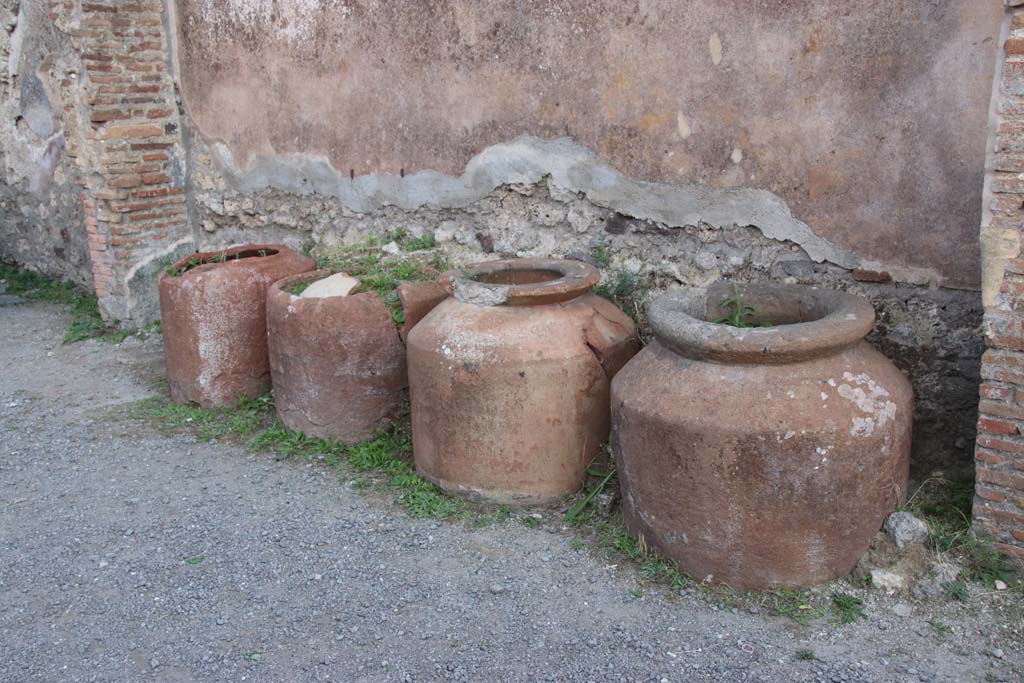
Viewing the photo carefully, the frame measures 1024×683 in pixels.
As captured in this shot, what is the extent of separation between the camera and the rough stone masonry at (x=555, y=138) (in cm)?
364

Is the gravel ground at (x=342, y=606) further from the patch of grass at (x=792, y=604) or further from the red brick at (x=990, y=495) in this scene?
the red brick at (x=990, y=495)

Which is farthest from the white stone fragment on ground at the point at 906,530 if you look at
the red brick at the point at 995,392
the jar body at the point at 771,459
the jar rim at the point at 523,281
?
the jar rim at the point at 523,281

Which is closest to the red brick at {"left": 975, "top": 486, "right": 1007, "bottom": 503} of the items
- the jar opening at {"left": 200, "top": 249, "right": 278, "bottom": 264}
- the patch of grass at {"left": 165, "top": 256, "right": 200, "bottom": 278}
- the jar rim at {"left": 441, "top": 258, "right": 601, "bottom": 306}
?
the jar rim at {"left": 441, "top": 258, "right": 601, "bottom": 306}

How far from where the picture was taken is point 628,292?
178 inches

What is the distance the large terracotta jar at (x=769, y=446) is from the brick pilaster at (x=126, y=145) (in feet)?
13.5

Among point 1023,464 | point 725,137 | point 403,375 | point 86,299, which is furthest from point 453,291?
point 86,299

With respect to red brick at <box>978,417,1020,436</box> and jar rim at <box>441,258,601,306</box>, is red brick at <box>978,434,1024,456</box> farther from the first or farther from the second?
jar rim at <box>441,258,601,306</box>

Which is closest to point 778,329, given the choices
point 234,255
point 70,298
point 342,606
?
point 342,606

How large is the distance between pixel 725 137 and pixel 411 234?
1938mm

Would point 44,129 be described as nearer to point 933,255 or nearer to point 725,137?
point 725,137

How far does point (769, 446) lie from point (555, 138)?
2.17 m

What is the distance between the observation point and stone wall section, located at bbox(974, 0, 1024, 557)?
113 inches

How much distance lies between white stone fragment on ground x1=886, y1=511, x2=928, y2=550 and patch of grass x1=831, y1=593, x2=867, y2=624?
251 millimetres

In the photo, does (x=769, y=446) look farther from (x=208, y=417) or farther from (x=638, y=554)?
(x=208, y=417)
